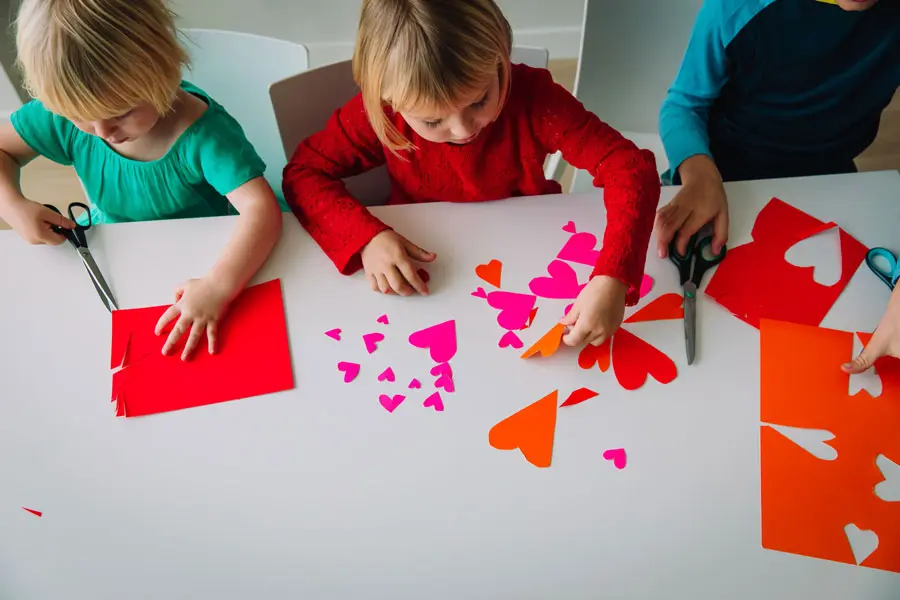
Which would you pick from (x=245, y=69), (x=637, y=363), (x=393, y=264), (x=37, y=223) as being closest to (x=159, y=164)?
(x=37, y=223)

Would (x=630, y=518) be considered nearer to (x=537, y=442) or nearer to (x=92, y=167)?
(x=537, y=442)

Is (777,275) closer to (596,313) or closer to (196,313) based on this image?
(596,313)

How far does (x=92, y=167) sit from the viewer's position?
3.22 feet

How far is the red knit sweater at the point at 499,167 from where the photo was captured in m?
0.81

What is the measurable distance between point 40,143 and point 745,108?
1.16 m

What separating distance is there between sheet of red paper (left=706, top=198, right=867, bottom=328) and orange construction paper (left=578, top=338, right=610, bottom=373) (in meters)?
0.17

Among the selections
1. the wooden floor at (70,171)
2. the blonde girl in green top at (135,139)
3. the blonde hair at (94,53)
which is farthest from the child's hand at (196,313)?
the wooden floor at (70,171)

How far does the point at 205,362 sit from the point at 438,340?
0.93 ft

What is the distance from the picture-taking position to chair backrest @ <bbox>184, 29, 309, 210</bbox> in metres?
1.09

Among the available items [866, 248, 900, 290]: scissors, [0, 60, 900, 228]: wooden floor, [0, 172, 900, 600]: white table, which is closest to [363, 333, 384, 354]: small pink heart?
[0, 172, 900, 600]: white table

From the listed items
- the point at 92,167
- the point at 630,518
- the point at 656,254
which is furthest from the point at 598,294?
the point at 92,167

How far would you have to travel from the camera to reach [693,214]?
84 cm

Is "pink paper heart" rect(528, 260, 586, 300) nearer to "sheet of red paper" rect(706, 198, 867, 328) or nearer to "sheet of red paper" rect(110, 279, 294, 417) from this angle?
"sheet of red paper" rect(706, 198, 867, 328)

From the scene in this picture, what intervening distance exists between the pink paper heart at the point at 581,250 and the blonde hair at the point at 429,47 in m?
0.25
